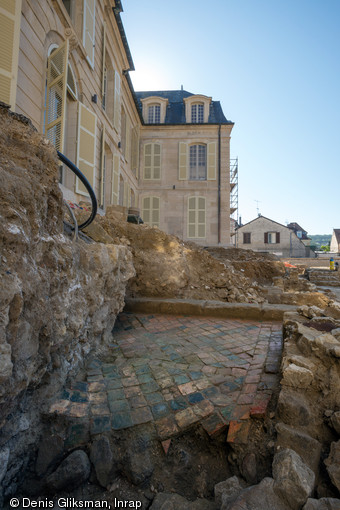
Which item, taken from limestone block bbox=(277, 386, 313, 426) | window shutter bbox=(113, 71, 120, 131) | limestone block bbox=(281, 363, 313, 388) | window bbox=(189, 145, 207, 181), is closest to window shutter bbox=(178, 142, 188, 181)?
window bbox=(189, 145, 207, 181)

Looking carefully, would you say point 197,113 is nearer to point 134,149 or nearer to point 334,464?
point 134,149

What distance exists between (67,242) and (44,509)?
1.58m

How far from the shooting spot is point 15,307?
1.24 m

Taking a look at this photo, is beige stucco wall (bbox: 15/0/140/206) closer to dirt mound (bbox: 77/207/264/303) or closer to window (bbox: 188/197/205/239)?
dirt mound (bbox: 77/207/264/303)

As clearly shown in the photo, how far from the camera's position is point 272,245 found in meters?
31.0

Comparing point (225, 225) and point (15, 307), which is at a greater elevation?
point (225, 225)

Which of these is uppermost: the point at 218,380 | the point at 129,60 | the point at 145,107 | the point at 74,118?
the point at 145,107

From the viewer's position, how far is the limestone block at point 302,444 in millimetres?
1369

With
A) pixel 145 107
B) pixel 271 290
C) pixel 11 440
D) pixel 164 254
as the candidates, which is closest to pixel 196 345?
pixel 11 440

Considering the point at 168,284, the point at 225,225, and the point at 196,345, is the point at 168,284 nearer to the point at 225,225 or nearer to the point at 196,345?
the point at 196,345

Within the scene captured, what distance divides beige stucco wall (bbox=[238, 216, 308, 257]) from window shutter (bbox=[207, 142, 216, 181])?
→ 52.3ft

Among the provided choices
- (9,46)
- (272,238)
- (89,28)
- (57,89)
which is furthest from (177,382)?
(272,238)

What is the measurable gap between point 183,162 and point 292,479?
1729cm

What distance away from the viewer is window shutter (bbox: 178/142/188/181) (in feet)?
55.4
